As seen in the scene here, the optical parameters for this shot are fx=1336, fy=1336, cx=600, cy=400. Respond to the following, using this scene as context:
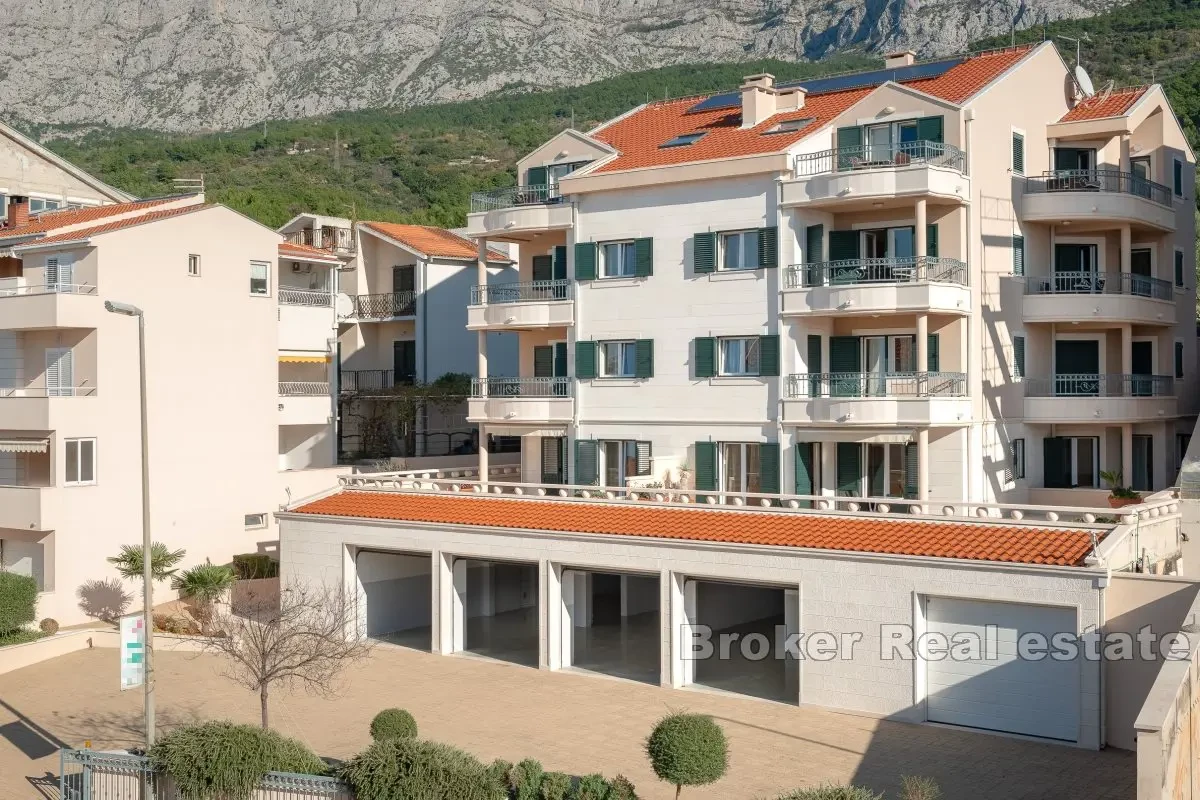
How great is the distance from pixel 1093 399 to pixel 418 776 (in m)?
24.9

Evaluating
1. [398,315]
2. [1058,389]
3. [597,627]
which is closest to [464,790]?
[597,627]

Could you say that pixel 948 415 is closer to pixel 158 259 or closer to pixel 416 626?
pixel 416 626

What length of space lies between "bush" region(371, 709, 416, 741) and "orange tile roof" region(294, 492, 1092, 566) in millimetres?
8226

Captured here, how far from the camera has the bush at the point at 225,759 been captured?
73.6ft

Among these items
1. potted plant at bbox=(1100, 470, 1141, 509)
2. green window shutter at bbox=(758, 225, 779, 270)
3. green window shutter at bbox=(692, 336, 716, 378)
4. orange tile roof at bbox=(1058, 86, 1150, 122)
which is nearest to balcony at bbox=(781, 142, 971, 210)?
green window shutter at bbox=(758, 225, 779, 270)

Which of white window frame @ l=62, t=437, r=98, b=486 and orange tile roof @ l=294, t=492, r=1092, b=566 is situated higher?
white window frame @ l=62, t=437, r=98, b=486

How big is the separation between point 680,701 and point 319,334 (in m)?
24.9

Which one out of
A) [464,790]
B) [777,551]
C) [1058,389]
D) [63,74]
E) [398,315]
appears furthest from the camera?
[63,74]

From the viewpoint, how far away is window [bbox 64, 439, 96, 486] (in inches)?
1606

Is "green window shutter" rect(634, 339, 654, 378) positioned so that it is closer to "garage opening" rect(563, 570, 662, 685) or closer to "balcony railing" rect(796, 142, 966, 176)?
"garage opening" rect(563, 570, 662, 685)

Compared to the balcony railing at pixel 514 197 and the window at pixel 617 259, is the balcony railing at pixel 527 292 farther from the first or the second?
the balcony railing at pixel 514 197

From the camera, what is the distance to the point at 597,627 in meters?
39.9

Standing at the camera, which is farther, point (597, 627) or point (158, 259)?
point (158, 259)

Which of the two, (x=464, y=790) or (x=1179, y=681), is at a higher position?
(x=1179, y=681)
